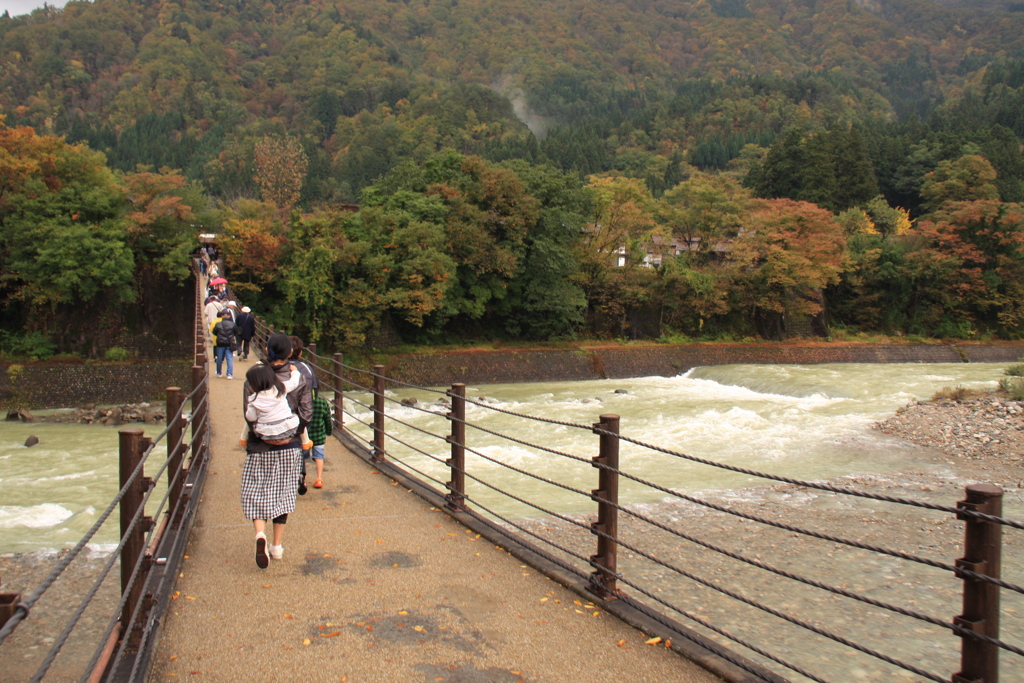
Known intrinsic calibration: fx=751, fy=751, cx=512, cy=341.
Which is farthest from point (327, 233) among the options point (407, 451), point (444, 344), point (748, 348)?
point (748, 348)

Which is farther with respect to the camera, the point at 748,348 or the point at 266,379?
the point at 748,348

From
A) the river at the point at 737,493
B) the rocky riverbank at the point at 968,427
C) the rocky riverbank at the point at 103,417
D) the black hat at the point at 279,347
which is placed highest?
the black hat at the point at 279,347

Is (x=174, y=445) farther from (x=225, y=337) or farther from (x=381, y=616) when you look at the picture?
(x=225, y=337)

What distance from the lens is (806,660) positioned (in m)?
6.77

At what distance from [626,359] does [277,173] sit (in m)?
39.2

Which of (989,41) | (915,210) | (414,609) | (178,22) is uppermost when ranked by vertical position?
(989,41)

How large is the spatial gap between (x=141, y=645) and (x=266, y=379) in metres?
1.98

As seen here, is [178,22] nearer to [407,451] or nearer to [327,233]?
[327,233]

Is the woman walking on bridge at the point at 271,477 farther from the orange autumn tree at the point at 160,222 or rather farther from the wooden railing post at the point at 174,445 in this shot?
the orange autumn tree at the point at 160,222

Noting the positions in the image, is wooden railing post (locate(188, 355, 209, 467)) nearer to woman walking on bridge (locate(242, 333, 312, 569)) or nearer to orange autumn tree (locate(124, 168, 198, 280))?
woman walking on bridge (locate(242, 333, 312, 569))

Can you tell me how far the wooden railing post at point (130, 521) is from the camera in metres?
3.69

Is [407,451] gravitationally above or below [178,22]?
below

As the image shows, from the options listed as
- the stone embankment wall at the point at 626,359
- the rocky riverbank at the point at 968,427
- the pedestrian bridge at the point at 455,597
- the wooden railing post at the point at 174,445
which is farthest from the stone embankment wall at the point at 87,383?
the rocky riverbank at the point at 968,427

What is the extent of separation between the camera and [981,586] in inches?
112
